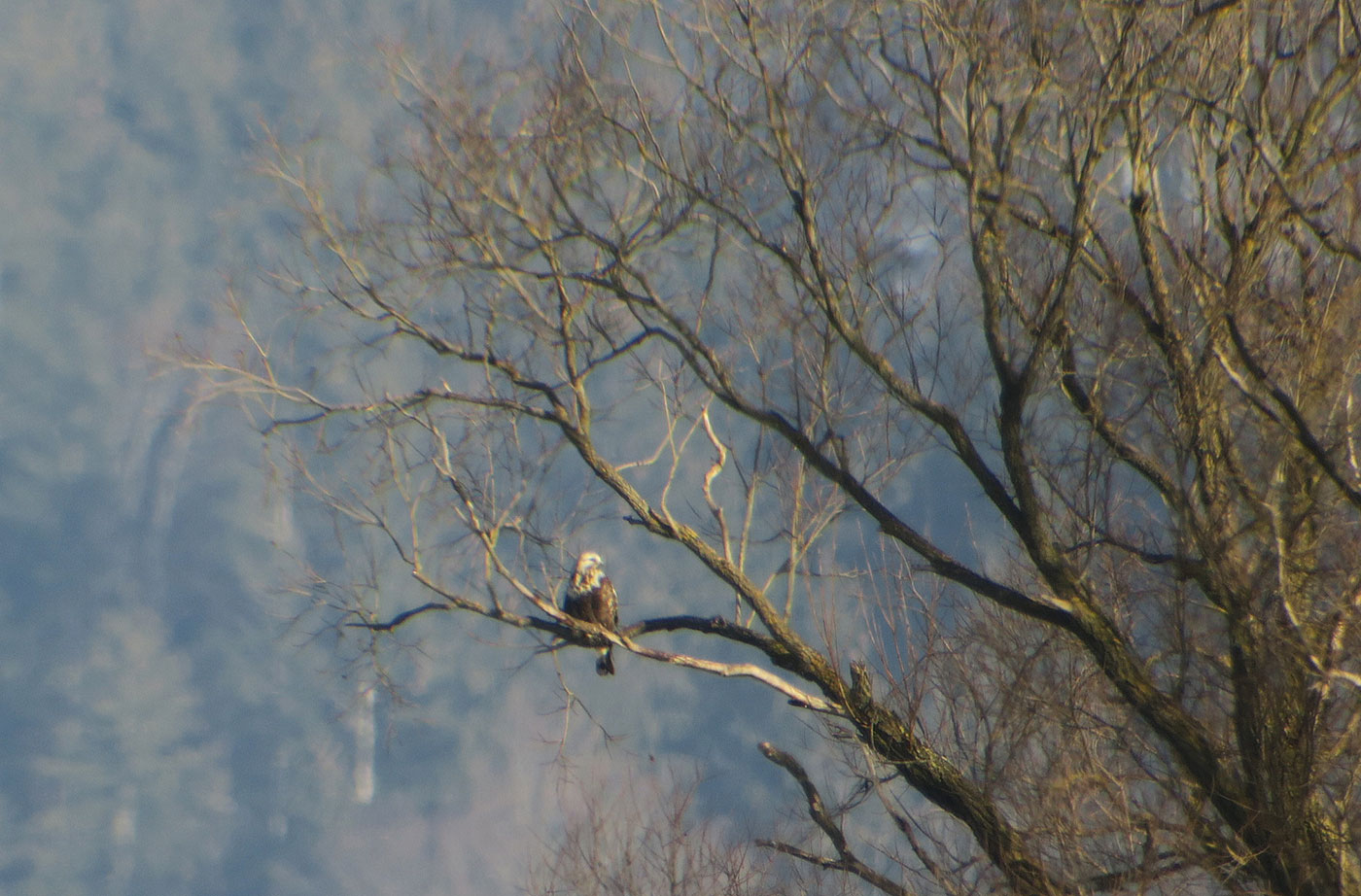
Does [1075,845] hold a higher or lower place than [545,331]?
lower

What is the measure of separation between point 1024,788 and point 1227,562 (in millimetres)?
1632

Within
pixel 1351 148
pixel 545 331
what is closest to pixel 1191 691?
pixel 1351 148

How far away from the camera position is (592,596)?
653 centimetres

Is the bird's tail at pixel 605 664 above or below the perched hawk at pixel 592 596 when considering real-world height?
below

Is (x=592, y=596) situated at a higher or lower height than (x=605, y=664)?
higher

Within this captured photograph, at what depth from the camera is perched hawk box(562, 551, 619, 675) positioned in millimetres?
6398

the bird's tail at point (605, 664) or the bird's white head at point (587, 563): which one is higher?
the bird's white head at point (587, 563)

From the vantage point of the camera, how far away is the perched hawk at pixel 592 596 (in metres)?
6.40

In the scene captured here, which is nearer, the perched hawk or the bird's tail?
the bird's tail

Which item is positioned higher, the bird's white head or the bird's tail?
the bird's white head

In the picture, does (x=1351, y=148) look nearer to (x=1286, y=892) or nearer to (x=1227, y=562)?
(x=1227, y=562)

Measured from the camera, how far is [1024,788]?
5.52m

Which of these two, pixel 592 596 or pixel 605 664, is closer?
pixel 605 664

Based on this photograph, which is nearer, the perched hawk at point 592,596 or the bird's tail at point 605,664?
the bird's tail at point 605,664
